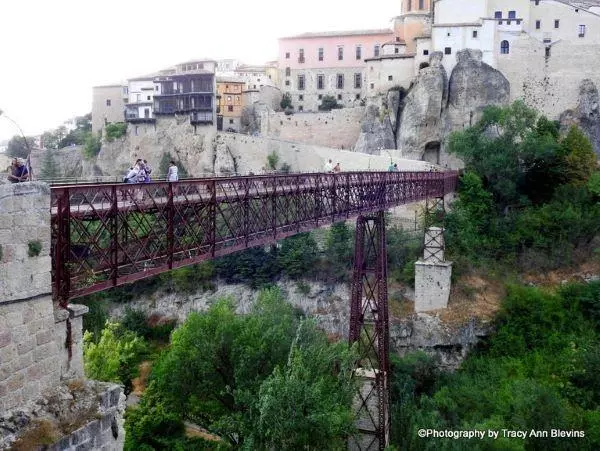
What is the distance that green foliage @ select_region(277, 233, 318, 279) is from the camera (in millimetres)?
34219

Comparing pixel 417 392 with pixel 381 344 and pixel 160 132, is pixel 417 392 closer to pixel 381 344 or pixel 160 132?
pixel 381 344

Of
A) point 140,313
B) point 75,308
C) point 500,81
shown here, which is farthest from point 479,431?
point 500,81

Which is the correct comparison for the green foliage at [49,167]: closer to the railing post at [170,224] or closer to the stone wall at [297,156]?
the stone wall at [297,156]

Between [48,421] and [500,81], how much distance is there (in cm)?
4187

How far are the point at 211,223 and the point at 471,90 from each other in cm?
3469

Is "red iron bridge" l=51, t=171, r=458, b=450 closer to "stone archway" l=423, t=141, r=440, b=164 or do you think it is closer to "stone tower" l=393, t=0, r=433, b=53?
"stone archway" l=423, t=141, r=440, b=164

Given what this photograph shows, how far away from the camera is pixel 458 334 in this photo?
90.5 ft

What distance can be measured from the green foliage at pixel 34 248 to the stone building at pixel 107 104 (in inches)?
2071

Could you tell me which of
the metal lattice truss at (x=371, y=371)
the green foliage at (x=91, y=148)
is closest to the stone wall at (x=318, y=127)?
the green foliage at (x=91, y=148)

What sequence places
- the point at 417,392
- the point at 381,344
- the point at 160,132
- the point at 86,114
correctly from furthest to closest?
the point at 86,114 < the point at 160,132 < the point at 417,392 < the point at 381,344

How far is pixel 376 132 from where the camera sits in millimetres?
44625

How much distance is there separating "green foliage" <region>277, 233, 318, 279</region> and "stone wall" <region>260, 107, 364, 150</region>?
15918mm

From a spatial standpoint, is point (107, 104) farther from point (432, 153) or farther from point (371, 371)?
point (371, 371)

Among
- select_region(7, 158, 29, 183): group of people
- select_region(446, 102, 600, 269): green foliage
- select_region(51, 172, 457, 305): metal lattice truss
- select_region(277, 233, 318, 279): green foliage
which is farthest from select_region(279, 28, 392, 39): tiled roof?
select_region(7, 158, 29, 183): group of people
